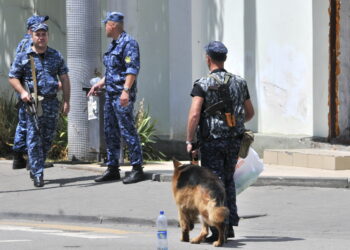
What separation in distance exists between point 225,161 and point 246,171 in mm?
738

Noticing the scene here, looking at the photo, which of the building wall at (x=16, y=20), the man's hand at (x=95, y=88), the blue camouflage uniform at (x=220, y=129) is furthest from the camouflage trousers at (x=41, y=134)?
the building wall at (x=16, y=20)

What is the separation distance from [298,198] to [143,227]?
198cm

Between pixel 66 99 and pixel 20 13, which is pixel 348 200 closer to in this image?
pixel 66 99

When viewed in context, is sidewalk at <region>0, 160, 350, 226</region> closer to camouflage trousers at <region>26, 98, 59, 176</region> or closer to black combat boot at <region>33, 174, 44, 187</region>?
black combat boot at <region>33, 174, 44, 187</region>

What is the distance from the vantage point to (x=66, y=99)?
14867 millimetres

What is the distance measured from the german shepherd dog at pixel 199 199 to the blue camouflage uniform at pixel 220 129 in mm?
294

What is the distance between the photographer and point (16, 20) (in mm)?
20859

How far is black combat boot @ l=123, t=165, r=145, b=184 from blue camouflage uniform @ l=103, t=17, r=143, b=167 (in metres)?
0.08

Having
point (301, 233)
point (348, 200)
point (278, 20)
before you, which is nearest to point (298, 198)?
point (348, 200)

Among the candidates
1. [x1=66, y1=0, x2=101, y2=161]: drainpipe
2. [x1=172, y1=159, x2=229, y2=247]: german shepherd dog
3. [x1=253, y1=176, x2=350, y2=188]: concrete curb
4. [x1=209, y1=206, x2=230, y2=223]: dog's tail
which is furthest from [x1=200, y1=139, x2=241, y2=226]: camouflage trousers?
[x1=66, y1=0, x2=101, y2=161]: drainpipe

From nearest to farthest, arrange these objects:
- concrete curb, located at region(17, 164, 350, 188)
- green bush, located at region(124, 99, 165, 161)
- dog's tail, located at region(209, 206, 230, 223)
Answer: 1. dog's tail, located at region(209, 206, 230, 223)
2. concrete curb, located at region(17, 164, 350, 188)
3. green bush, located at region(124, 99, 165, 161)

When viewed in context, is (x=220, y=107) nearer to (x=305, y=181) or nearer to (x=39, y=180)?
(x=305, y=181)

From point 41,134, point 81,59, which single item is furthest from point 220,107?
point 81,59

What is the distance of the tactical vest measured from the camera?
10.6 m
